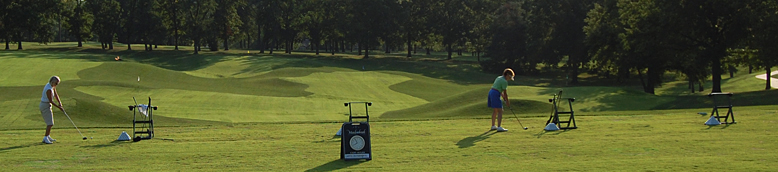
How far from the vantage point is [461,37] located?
9712 centimetres

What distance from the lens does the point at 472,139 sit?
15484 mm

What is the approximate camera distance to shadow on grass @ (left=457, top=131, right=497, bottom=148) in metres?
14.5

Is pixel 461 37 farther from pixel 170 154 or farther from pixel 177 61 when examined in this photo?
pixel 170 154

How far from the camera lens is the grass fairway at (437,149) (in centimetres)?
1177

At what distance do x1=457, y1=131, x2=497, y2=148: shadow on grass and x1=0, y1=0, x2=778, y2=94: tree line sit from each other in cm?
Result: 2869

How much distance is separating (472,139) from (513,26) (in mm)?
66279

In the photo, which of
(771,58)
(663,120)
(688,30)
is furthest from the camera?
(688,30)

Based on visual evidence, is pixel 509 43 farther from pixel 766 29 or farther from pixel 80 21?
pixel 80 21

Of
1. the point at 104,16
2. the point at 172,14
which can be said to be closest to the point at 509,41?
the point at 172,14

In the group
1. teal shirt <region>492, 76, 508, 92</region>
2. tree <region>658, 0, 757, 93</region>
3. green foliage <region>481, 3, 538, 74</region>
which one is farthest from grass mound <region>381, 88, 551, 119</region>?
green foliage <region>481, 3, 538, 74</region>

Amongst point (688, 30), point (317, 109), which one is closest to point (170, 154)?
point (317, 109)

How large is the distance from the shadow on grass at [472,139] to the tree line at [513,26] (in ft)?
94.1

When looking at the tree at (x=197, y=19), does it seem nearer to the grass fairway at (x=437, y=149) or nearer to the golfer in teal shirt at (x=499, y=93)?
the grass fairway at (x=437, y=149)

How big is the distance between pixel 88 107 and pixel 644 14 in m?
34.4
